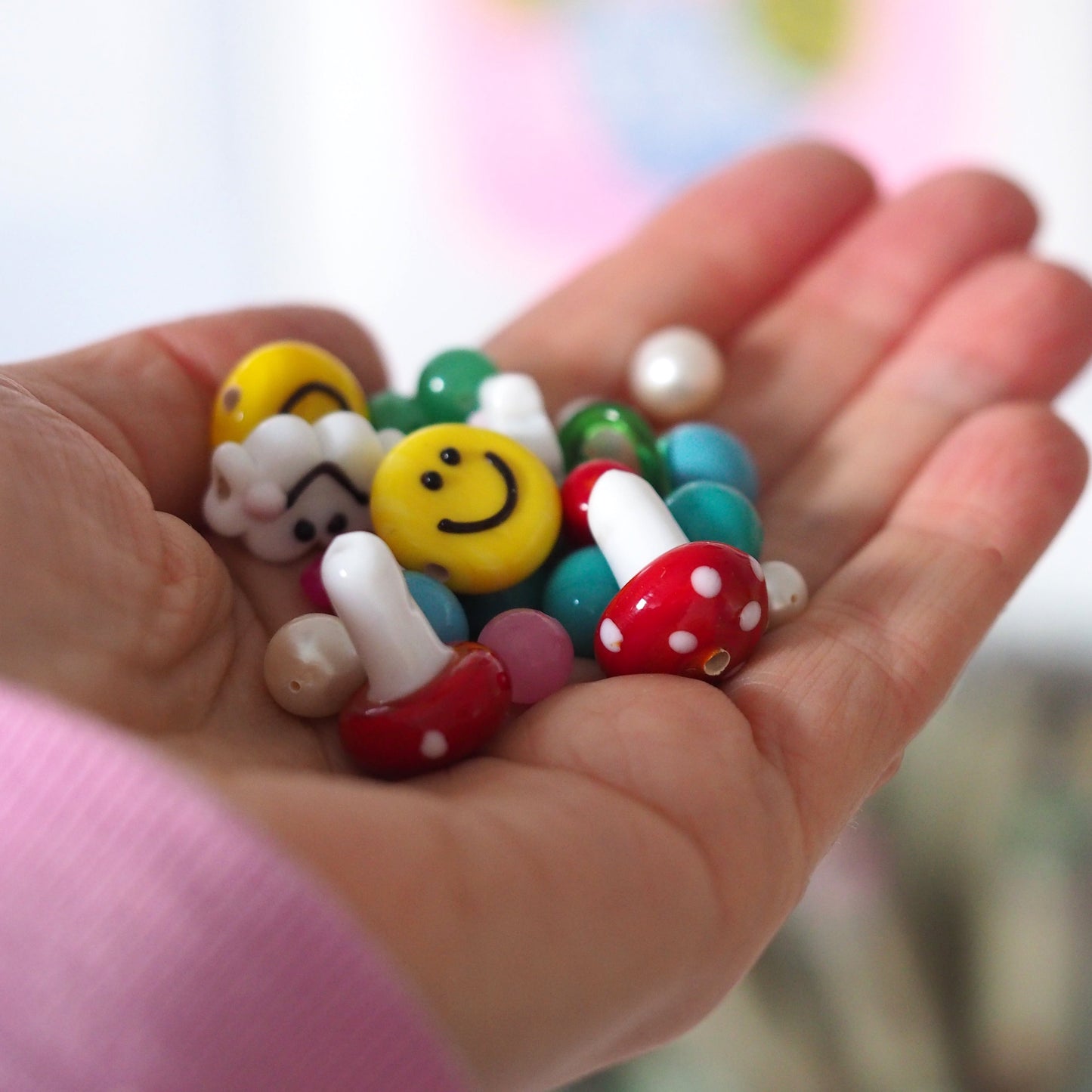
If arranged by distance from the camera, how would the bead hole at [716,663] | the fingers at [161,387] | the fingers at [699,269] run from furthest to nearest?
the fingers at [699,269]
the fingers at [161,387]
the bead hole at [716,663]

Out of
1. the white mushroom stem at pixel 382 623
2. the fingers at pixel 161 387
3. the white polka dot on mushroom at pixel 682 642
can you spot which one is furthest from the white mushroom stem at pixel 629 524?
the fingers at pixel 161 387

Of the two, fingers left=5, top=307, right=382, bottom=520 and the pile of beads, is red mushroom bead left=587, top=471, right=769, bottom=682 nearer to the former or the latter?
the pile of beads

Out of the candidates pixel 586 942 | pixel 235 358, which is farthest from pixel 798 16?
pixel 586 942

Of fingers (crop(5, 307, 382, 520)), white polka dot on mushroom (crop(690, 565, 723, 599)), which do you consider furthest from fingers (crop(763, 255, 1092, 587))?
fingers (crop(5, 307, 382, 520))

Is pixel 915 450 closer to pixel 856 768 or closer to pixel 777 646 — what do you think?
pixel 777 646

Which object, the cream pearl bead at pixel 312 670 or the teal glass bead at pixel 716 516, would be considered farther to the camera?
the teal glass bead at pixel 716 516

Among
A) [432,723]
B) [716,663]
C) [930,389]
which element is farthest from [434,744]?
[930,389]

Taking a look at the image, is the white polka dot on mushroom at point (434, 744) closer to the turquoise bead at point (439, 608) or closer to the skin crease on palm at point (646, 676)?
the skin crease on palm at point (646, 676)
